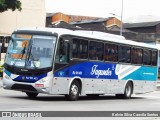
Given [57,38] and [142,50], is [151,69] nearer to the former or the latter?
[142,50]

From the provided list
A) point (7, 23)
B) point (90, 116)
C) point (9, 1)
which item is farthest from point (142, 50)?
point (7, 23)

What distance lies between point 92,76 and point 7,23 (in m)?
54.1

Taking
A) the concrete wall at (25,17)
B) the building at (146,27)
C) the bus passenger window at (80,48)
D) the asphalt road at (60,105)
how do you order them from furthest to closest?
the building at (146,27) < the concrete wall at (25,17) < the bus passenger window at (80,48) < the asphalt road at (60,105)

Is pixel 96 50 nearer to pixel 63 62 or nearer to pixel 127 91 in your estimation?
pixel 63 62

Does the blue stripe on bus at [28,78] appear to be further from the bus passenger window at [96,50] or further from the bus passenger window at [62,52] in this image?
the bus passenger window at [96,50]

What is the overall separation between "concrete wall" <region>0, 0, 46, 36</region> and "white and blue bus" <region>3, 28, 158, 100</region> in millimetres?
51593

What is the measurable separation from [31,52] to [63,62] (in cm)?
133

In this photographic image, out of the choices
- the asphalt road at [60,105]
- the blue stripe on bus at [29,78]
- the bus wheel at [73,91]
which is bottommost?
the asphalt road at [60,105]

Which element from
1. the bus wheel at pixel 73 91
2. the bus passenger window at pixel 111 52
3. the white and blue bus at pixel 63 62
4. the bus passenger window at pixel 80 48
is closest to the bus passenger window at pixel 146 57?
the white and blue bus at pixel 63 62

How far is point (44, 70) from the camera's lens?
20.2 metres

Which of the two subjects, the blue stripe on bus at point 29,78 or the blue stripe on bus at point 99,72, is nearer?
the blue stripe on bus at point 29,78

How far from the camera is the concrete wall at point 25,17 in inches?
2977

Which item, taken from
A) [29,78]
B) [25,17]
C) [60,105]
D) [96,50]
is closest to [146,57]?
[96,50]

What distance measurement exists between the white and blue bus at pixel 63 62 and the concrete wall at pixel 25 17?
5159 cm
